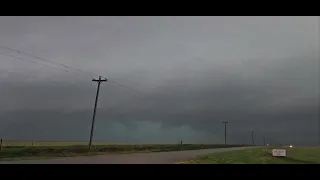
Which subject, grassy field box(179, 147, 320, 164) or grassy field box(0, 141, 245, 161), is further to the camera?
grassy field box(0, 141, 245, 161)

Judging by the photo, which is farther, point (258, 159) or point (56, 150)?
point (56, 150)

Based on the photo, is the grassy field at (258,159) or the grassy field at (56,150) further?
the grassy field at (56,150)

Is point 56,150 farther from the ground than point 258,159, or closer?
farther from the ground
